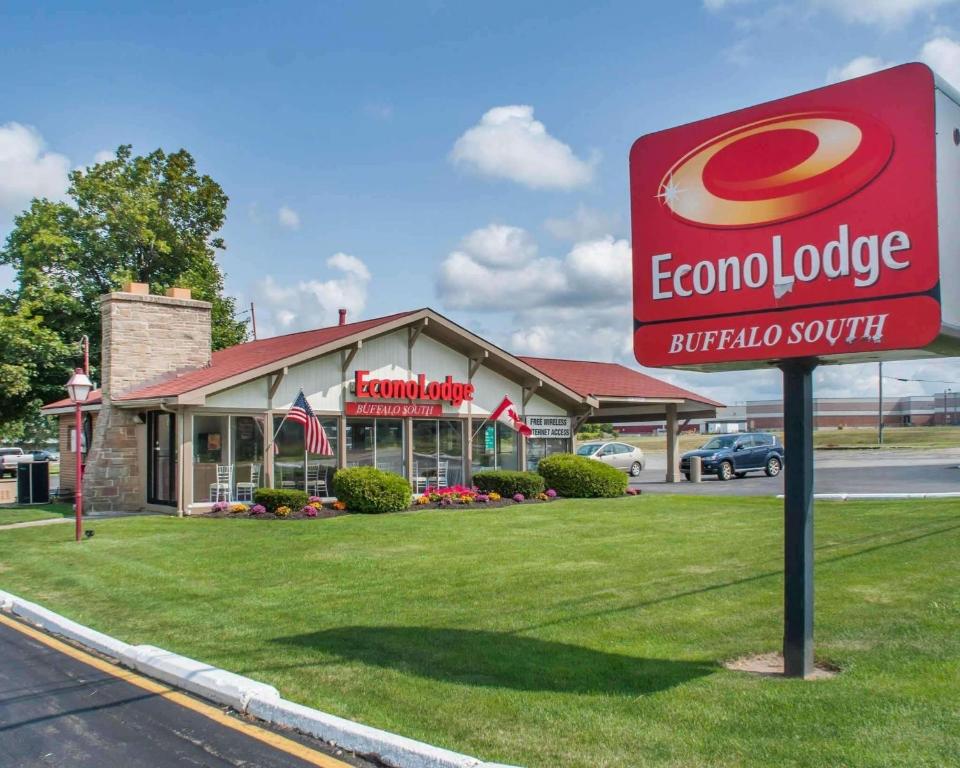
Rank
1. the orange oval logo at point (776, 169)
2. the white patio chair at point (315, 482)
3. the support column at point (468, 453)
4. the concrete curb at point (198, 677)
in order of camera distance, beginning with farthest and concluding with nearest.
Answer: the support column at point (468, 453)
the white patio chair at point (315, 482)
the concrete curb at point (198, 677)
the orange oval logo at point (776, 169)

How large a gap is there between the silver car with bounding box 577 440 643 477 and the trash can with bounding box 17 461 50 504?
64.0 feet

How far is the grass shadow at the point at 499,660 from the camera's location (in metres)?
7.02

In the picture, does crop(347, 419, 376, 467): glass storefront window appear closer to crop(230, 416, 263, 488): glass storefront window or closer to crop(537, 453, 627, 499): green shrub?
crop(230, 416, 263, 488): glass storefront window

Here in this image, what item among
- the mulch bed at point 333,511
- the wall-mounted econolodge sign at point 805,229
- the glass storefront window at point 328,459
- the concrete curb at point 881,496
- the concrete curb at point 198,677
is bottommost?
the mulch bed at point 333,511

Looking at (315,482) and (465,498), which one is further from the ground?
(315,482)

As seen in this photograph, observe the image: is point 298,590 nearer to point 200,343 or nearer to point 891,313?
point 891,313

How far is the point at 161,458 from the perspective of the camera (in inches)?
878

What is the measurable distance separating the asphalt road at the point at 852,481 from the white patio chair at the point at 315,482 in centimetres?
1032

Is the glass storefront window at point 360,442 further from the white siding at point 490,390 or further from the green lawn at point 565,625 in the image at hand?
the green lawn at point 565,625

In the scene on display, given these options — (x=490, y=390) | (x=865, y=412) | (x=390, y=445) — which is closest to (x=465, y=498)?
(x=390, y=445)

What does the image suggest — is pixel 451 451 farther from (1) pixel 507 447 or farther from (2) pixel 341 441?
(2) pixel 341 441

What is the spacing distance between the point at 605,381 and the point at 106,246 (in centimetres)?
2013

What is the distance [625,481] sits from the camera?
25969mm

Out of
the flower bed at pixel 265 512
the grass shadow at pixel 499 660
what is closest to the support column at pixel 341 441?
the flower bed at pixel 265 512
